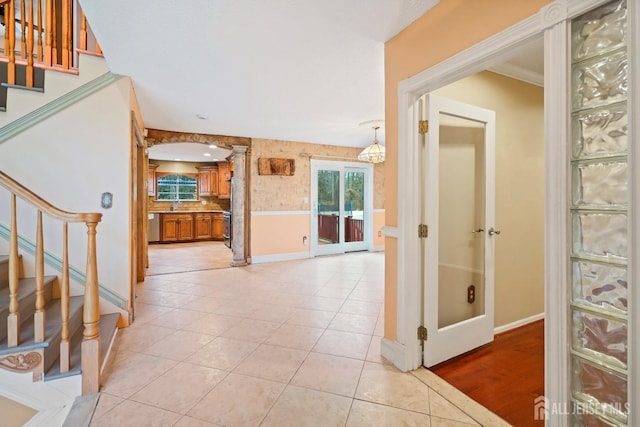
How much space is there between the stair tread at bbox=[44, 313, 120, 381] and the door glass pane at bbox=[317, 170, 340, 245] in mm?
4154

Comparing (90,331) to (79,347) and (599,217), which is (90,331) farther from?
(599,217)

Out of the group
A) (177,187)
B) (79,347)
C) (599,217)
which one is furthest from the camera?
(177,187)

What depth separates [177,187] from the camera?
8.64 metres

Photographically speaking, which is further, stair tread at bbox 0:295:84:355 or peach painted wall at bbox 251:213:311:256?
peach painted wall at bbox 251:213:311:256

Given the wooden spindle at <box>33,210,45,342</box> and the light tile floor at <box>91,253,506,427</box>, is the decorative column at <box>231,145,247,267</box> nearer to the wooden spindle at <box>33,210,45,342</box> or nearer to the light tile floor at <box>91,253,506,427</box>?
the light tile floor at <box>91,253,506,427</box>

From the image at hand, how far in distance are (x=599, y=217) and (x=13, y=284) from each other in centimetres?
280

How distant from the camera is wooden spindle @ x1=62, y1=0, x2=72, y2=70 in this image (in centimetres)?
241

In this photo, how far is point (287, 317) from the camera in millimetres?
2863

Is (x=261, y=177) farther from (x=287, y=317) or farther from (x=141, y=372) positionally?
(x=141, y=372)

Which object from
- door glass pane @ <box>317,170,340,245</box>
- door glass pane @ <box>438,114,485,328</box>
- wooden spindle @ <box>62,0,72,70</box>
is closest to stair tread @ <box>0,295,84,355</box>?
wooden spindle @ <box>62,0,72,70</box>

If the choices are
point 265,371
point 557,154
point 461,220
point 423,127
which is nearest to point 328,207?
point 461,220

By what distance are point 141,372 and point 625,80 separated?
2.91 meters

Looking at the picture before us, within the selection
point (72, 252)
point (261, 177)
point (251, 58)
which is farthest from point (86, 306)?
point (261, 177)

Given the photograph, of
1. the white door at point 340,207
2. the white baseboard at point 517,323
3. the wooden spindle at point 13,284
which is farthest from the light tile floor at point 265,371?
the white door at point 340,207
